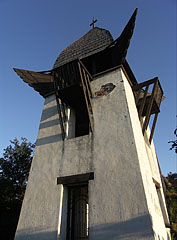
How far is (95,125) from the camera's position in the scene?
6.95m

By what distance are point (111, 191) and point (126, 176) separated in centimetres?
62

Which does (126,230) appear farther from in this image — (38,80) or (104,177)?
(38,80)

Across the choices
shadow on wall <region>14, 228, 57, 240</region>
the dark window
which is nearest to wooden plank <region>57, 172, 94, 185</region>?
the dark window

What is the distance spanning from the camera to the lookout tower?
5.01 m

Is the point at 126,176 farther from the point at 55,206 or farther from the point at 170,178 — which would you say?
the point at 170,178

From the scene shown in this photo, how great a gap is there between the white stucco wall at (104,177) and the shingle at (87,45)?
6.55 feet

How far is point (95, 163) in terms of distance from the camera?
6074 millimetres

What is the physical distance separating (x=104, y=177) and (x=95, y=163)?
1.94ft

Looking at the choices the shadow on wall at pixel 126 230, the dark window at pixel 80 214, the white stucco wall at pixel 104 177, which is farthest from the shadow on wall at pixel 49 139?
the shadow on wall at pixel 126 230

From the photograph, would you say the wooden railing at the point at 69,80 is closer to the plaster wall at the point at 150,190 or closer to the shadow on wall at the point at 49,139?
the shadow on wall at the point at 49,139

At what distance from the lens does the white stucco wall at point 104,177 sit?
15.9ft

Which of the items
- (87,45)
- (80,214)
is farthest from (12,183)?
(87,45)

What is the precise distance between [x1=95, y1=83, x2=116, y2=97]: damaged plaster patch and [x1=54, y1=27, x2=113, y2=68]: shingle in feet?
7.42

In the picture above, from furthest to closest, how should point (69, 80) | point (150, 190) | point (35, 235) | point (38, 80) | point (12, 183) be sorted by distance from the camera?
point (12, 183) < point (38, 80) < point (69, 80) < point (35, 235) < point (150, 190)
